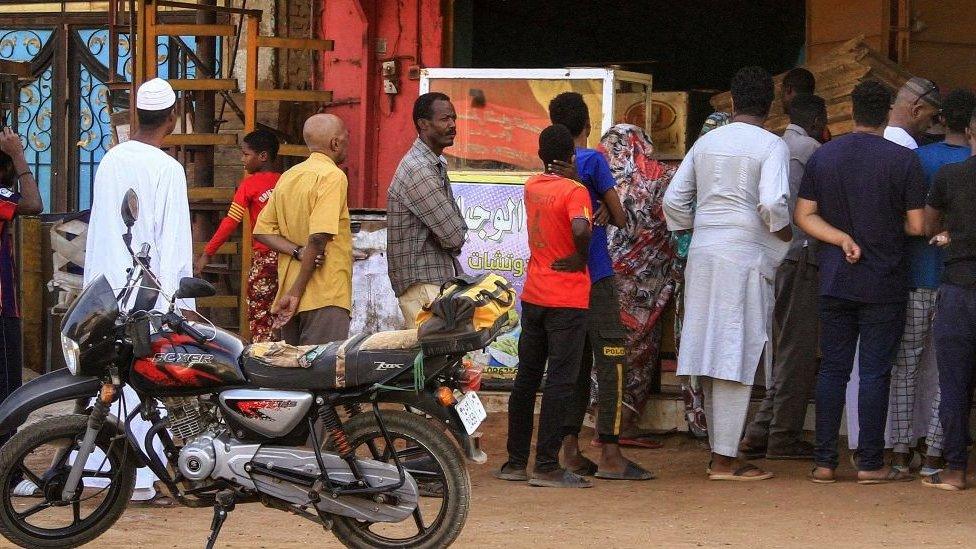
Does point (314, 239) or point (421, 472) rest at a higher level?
point (314, 239)

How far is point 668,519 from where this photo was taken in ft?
21.0

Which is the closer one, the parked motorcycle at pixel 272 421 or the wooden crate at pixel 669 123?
the parked motorcycle at pixel 272 421

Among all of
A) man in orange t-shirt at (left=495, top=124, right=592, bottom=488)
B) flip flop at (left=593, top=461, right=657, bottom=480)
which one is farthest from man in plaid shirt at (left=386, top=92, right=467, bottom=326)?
flip flop at (left=593, top=461, right=657, bottom=480)

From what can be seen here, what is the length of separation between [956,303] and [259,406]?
3407 mm

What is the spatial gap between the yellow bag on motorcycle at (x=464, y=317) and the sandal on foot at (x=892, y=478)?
2.65 meters

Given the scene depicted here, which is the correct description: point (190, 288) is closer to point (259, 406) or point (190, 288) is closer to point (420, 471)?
point (259, 406)

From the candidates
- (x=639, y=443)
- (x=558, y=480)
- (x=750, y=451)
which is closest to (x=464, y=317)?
(x=558, y=480)

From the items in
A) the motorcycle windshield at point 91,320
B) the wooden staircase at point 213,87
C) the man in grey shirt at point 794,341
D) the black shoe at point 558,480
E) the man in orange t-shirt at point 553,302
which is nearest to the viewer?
the motorcycle windshield at point 91,320

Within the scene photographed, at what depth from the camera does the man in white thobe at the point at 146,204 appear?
6363mm

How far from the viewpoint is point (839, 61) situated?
9.04m

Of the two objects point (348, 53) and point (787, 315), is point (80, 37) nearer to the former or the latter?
point (348, 53)

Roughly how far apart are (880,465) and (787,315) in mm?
1016

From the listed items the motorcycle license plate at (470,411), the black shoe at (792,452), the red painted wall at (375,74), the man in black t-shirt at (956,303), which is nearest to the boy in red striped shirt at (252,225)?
the red painted wall at (375,74)

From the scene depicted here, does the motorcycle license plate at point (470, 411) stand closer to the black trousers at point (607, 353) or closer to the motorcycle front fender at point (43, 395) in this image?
the motorcycle front fender at point (43, 395)
